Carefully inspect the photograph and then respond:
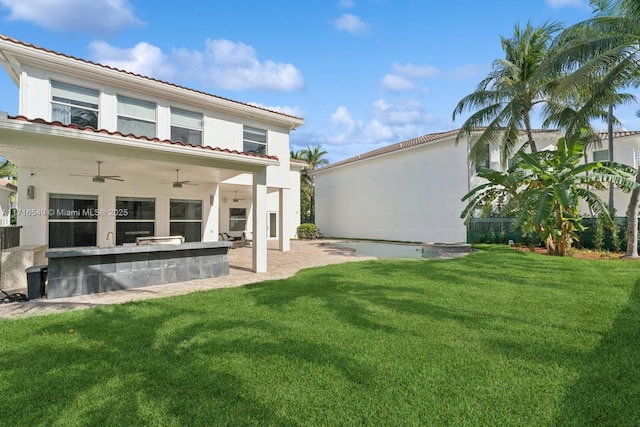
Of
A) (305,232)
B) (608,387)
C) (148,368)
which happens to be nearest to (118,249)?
(148,368)

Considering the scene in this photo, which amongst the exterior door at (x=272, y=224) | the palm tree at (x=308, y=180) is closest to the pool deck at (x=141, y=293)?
the exterior door at (x=272, y=224)

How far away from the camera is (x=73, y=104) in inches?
458

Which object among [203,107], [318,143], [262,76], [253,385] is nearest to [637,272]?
[253,385]

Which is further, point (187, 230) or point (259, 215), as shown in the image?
point (187, 230)

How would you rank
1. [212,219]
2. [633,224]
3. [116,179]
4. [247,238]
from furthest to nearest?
1. [247,238]
2. [212,219]
3. [633,224]
4. [116,179]

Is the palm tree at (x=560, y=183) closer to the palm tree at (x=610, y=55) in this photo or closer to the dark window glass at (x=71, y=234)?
the palm tree at (x=610, y=55)

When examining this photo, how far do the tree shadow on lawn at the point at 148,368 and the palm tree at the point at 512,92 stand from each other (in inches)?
687

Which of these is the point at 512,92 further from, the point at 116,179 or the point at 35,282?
the point at 35,282

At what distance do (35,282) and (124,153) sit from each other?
3.48 meters

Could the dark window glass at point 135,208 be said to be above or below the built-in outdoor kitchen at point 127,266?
above

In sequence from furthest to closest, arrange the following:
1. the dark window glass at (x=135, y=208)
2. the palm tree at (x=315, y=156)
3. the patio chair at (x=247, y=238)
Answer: the palm tree at (x=315, y=156), the patio chair at (x=247, y=238), the dark window glass at (x=135, y=208)

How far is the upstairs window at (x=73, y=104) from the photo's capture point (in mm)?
11273

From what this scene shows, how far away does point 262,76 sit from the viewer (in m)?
27.0

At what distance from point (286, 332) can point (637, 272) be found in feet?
34.2
